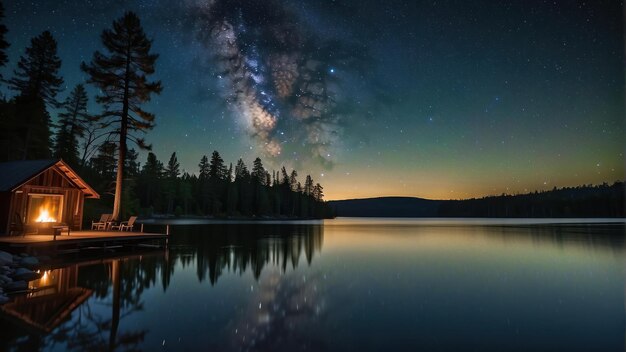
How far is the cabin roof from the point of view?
18606mm

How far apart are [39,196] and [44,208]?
2.87ft

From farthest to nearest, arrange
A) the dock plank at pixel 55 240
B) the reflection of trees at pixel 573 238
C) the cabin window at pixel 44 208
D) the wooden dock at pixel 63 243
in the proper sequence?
the reflection of trees at pixel 573 238
the cabin window at pixel 44 208
the wooden dock at pixel 63 243
the dock plank at pixel 55 240

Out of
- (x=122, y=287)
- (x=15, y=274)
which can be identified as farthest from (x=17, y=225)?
(x=122, y=287)

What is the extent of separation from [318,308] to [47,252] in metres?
14.3

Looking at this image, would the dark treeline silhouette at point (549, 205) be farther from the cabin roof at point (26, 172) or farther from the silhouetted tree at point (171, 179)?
the cabin roof at point (26, 172)

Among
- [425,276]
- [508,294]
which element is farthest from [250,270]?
[508,294]

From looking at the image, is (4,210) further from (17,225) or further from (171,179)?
(171,179)

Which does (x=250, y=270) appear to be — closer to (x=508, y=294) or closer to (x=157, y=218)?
(x=508, y=294)

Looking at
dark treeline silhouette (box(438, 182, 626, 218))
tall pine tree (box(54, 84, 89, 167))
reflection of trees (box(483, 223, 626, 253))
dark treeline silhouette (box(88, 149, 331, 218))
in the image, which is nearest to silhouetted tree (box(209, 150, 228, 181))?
dark treeline silhouette (box(88, 149, 331, 218))

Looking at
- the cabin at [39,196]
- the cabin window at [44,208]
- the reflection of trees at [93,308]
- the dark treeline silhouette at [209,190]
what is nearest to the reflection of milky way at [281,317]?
the reflection of trees at [93,308]

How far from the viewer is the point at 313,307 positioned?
1045 cm

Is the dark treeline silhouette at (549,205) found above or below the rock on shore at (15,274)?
above

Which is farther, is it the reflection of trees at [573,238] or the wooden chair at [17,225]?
the reflection of trees at [573,238]

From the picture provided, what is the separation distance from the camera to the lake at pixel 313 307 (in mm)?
7328
